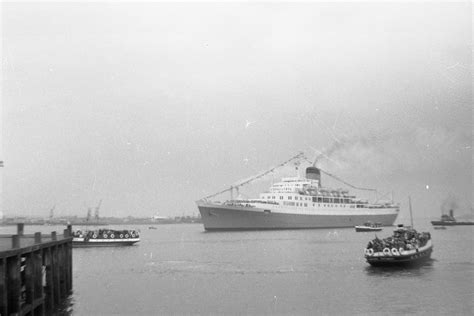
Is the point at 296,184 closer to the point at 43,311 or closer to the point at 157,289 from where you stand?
the point at 157,289

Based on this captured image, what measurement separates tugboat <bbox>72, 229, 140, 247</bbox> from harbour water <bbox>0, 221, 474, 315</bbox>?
14115 millimetres

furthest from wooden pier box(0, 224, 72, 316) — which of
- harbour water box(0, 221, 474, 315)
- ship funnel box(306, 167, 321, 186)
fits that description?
ship funnel box(306, 167, 321, 186)

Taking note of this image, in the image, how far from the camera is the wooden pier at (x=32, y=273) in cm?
1652

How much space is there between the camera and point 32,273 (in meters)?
19.6

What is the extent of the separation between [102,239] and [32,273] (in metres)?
44.5

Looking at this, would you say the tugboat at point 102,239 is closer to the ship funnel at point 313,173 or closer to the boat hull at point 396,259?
the boat hull at point 396,259

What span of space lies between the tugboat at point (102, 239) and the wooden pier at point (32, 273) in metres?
33.6

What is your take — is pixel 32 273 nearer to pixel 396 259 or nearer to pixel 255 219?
pixel 396 259

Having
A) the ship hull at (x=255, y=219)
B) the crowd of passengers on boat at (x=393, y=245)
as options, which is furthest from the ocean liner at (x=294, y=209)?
the crowd of passengers on boat at (x=393, y=245)

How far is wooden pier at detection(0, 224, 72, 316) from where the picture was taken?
16516 millimetres

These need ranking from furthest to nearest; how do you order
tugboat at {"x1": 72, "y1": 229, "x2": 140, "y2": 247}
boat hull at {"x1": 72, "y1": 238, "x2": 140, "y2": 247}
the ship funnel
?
the ship funnel → tugboat at {"x1": 72, "y1": 229, "x2": 140, "y2": 247} → boat hull at {"x1": 72, "y1": 238, "x2": 140, "y2": 247}

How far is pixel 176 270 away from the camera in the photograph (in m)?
38.4

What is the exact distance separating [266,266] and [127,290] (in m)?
13.5

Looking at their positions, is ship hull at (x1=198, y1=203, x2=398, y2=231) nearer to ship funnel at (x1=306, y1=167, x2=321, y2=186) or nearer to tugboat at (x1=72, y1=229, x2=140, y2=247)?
ship funnel at (x1=306, y1=167, x2=321, y2=186)
